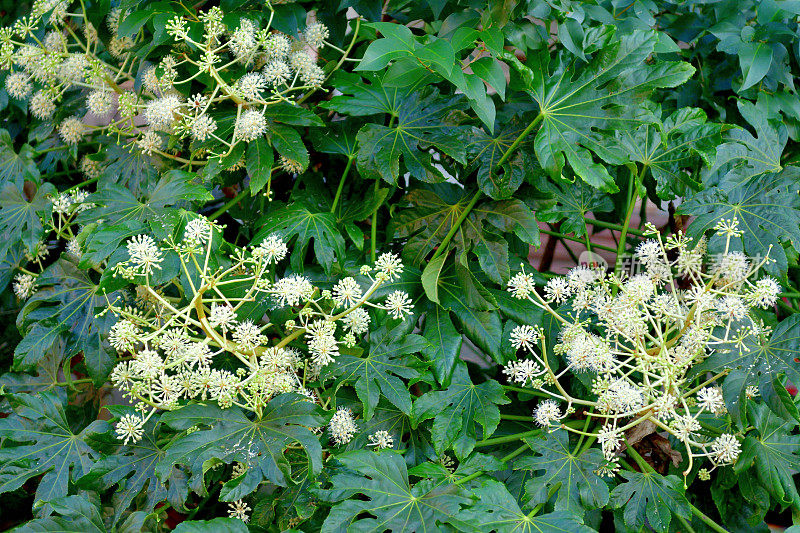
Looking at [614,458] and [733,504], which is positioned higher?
[614,458]

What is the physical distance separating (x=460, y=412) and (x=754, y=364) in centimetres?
57

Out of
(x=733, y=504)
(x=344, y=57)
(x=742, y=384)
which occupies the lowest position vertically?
(x=733, y=504)

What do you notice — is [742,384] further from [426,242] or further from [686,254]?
[426,242]

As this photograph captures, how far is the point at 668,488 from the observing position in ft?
3.89

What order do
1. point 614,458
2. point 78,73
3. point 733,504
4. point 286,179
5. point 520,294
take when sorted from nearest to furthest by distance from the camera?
point 520,294 < point 614,458 < point 733,504 < point 78,73 < point 286,179

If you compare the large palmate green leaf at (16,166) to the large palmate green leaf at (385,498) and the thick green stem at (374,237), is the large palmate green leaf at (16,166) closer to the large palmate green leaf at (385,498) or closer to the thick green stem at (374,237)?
the thick green stem at (374,237)

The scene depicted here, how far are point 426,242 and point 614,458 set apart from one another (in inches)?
23.2

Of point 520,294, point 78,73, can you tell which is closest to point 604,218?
point 520,294

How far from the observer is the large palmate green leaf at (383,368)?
46.9 inches

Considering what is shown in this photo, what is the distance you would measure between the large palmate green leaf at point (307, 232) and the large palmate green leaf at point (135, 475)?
43cm

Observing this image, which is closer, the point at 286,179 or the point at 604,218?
the point at 286,179

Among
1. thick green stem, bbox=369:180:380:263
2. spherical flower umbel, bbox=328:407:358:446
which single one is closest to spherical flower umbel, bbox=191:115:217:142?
thick green stem, bbox=369:180:380:263

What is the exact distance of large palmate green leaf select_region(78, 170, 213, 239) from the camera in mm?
1275

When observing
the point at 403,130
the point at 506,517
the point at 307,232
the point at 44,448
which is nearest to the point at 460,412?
the point at 506,517
